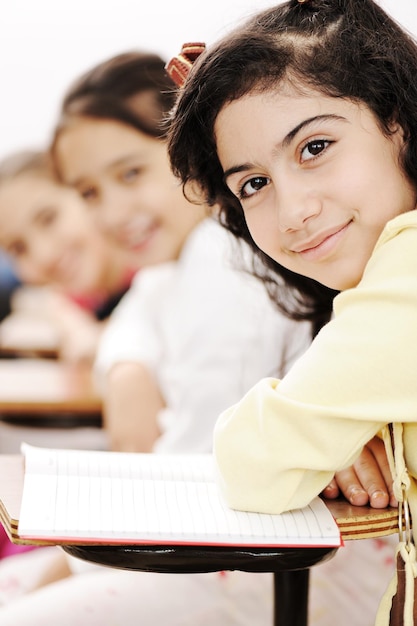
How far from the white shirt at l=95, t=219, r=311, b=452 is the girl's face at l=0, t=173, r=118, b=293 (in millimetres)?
689

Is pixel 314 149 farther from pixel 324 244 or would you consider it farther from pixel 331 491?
pixel 331 491

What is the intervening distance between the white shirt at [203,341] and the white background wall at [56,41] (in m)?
0.79

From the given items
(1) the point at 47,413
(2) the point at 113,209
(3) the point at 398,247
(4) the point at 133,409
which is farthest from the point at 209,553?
(2) the point at 113,209

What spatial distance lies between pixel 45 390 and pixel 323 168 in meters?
1.47

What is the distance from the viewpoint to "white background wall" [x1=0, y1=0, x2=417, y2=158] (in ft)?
8.32

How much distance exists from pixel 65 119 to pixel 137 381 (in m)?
1.01

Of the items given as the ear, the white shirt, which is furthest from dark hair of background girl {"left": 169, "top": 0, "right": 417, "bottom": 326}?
the white shirt

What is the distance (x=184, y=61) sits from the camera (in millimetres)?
1014

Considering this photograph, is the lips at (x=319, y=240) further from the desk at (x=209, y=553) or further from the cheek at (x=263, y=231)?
the desk at (x=209, y=553)

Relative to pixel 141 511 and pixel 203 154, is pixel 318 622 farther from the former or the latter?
pixel 203 154

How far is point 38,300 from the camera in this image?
2.78 m

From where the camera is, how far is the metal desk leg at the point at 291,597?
98 centimetres

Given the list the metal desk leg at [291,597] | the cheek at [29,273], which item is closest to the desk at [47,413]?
the cheek at [29,273]

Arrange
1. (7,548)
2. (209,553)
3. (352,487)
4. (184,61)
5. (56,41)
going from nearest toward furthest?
(209,553) → (352,487) → (184,61) → (7,548) → (56,41)
